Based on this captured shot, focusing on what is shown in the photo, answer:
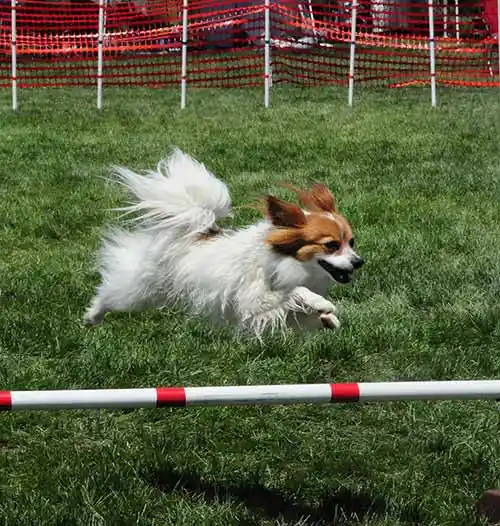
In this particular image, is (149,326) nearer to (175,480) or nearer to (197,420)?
(197,420)

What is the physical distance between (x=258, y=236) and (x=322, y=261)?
0.42 meters

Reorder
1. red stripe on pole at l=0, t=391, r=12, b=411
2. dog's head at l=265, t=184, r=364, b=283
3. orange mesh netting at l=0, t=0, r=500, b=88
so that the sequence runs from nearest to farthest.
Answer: red stripe on pole at l=0, t=391, r=12, b=411 → dog's head at l=265, t=184, r=364, b=283 → orange mesh netting at l=0, t=0, r=500, b=88

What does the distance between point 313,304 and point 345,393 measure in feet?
4.02

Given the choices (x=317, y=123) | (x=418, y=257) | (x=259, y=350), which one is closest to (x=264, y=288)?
(x=259, y=350)

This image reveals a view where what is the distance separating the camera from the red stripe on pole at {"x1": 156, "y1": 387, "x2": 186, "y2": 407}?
10.8 ft

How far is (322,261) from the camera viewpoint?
4535 mm

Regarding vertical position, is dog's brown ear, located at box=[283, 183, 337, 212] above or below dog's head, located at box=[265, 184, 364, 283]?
above

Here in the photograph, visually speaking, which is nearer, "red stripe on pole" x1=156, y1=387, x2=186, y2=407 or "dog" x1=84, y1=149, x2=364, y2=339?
"red stripe on pole" x1=156, y1=387, x2=186, y2=407

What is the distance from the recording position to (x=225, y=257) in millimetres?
4840

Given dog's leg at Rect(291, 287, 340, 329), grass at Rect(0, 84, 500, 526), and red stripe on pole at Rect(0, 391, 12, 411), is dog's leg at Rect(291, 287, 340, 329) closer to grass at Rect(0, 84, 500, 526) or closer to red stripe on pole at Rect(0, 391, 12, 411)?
grass at Rect(0, 84, 500, 526)

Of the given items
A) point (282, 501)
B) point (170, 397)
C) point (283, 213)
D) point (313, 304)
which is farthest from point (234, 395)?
point (283, 213)

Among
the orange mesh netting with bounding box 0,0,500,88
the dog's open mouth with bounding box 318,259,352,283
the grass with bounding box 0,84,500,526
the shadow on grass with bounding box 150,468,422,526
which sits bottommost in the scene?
the shadow on grass with bounding box 150,468,422,526

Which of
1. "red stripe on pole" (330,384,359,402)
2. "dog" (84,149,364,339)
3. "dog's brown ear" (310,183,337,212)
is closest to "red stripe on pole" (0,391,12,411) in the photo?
"red stripe on pole" (330,384,359,402)

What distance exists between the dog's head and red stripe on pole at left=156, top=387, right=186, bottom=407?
1.41 meters
